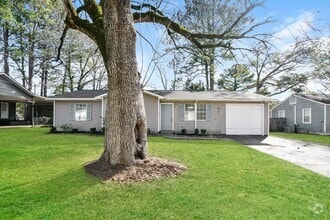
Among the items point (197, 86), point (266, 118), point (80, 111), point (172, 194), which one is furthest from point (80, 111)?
point (197, 86)

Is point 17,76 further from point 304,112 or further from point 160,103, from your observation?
point 304,112

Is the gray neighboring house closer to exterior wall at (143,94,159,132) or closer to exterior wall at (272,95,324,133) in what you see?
exterior wall at (272,95,324,133)

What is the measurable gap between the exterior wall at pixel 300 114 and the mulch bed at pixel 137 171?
1923 cm

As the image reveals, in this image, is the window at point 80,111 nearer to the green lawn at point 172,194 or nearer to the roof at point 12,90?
the roof at point 12,90

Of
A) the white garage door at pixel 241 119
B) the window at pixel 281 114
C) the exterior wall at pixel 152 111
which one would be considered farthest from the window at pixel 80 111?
the window at pixel 281 114

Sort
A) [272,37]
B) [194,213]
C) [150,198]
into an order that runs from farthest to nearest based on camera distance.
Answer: [272,37]
[150,198]
[194,213]

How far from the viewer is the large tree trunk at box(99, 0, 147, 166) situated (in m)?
6.66

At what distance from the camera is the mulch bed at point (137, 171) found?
6070 millimetres

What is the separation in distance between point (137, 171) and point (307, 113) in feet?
71.3

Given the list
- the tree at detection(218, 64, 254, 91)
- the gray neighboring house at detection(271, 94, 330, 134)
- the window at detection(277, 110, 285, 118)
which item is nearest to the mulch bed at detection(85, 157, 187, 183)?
the gray neighboring house at detection(271, 94, 330, 134)

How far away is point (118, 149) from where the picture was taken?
6.67 meters

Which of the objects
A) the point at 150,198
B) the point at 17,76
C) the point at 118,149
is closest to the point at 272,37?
the point at 118,149

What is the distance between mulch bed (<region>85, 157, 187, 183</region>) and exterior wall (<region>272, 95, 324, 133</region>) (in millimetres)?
19234

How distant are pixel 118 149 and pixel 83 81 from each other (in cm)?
2898
